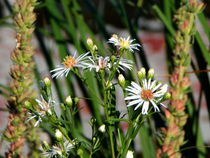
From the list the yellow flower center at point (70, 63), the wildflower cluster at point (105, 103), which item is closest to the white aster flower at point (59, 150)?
the wildflower cluster at point (105, 103)

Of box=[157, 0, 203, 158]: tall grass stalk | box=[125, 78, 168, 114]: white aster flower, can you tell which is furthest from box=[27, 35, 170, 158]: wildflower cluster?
box=[157, 0, 203, 158]: tall grass stalk

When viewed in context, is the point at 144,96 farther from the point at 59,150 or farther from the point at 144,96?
the point at 59,150

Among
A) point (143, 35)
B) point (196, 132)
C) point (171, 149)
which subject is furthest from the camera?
point (143, 35)

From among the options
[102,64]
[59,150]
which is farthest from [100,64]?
[59,150]

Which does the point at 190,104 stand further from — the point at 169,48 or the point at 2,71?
the point at 2,71

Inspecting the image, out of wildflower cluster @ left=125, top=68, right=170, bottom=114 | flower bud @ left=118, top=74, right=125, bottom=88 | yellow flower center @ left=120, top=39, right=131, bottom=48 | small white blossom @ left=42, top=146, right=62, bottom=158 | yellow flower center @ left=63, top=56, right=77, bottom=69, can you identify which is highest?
yellow flower center @ left=120, top=39, right=131, bottom=48

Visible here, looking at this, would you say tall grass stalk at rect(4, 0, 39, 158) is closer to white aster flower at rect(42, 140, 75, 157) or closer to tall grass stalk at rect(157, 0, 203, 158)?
white aster flower at rect(42, 140, 75, 157)

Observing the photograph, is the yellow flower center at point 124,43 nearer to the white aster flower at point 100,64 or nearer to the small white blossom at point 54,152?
the white aster flower at point 100,64

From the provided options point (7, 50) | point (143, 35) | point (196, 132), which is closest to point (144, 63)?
point (196, 132)
